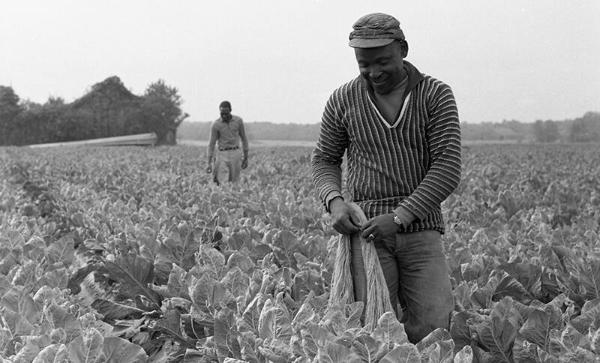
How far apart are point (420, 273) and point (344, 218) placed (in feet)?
1.30


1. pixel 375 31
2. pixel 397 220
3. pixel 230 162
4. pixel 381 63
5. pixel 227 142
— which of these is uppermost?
pixel 375 31

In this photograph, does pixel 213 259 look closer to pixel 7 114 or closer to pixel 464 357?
pixel 464 357

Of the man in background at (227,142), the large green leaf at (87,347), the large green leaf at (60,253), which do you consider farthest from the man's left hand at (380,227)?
the man in background at (227,142)

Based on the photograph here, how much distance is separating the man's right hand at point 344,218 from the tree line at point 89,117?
158 feet

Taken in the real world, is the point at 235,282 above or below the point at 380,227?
below

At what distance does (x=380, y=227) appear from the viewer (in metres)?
2.45

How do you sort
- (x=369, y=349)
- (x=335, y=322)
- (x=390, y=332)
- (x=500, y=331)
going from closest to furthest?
1. (x=369, y=349)
2. (x=390, y=332)
3. (x=335, y=322)
4. (x=500, y=331)

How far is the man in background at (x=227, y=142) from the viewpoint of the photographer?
9.18 metres

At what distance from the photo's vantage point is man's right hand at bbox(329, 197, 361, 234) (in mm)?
2521

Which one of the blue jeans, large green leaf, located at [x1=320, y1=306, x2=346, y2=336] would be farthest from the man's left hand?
large green leaf, located at [x1=320, y1=306, x2=346, y2=336]

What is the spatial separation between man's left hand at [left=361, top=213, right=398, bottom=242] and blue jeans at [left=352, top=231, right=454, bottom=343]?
0.50ft

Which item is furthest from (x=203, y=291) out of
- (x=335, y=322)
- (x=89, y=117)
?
(x=89, y=117)

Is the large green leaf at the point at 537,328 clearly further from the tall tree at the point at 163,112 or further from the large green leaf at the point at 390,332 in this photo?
the tall tree at the point at 163,112

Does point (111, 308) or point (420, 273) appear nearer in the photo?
point (420, 273)
